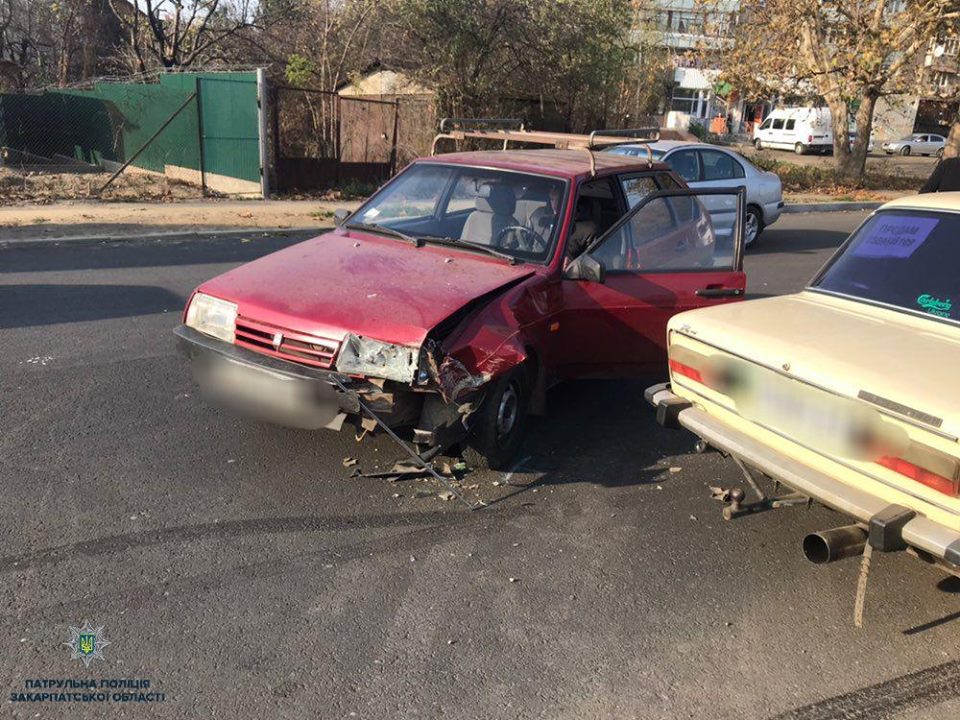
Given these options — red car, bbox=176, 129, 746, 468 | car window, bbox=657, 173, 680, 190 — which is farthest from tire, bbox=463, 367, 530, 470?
car window, bbox=657, 173, 680, 190

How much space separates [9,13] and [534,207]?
2614 centimetres

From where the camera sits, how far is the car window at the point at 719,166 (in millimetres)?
11336

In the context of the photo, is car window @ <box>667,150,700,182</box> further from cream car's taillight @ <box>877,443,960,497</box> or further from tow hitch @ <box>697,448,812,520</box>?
cream car's taillight @ <box>877,443,960,497</box>

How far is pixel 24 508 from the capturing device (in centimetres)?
386

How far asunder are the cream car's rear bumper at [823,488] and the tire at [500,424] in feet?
2.43

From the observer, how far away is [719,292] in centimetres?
526

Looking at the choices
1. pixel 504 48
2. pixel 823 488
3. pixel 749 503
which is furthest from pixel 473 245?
pixel 504 48

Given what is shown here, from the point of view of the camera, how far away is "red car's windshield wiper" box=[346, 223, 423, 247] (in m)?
5.01

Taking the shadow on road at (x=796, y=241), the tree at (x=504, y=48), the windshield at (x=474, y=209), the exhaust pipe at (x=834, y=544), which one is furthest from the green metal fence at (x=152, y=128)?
the exhaust pipe at (x=834, y=544)

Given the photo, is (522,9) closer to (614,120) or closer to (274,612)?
(614,120)

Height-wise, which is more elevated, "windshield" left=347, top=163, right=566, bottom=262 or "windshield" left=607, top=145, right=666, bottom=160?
"windshield" left=607, top=145, right=666, bottom=160

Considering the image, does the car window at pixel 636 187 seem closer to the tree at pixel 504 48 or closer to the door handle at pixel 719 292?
the door handle at pixel 719 292

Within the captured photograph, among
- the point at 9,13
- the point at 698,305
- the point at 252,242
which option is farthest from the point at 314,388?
the point at 9,13

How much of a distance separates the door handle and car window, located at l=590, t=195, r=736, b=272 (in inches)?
7.0
